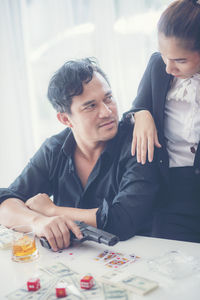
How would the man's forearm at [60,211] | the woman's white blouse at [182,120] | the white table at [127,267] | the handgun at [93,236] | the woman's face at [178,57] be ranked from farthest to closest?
the woman's white blouse at [182,120], the man's forearm at [60,211], the woman's face at [178,57], the handgun at [93,236], the white table at [127,267]

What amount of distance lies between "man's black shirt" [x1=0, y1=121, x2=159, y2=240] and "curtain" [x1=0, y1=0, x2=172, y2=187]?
944mm

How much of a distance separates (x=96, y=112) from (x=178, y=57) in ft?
1.64

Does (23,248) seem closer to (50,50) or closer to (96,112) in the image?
(96,112)

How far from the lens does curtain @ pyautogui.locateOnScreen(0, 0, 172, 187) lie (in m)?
2.59

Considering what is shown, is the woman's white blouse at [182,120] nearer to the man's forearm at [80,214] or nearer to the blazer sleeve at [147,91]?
the blazer sleeve at [147,91]

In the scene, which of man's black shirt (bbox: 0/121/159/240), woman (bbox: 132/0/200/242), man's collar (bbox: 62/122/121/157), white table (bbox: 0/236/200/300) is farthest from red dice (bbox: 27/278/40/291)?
man's collar (bbox: 62/122/121/157)

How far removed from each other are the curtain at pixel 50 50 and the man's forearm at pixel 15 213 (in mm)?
1297

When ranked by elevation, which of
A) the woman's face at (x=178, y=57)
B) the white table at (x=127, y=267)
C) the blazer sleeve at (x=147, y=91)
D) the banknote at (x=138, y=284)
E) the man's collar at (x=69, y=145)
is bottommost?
the white table at (x=127, y=267)

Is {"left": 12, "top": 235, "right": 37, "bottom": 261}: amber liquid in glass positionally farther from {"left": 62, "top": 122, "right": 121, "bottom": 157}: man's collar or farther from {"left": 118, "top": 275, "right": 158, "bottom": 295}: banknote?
{"left": 62, "top": 122, "right": 121, "bottom": 157}: man's collar

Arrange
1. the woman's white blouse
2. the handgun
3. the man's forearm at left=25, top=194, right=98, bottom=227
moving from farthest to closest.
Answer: the woman's white blouse
the man's forearm at left=25, top=194, right=98, bottom=227
the handgun

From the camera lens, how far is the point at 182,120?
63.0 inches

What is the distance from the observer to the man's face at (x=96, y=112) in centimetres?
171

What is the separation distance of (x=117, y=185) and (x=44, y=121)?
5.32 feet

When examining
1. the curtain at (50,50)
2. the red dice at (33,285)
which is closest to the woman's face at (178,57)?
the red dice at (33,285)
